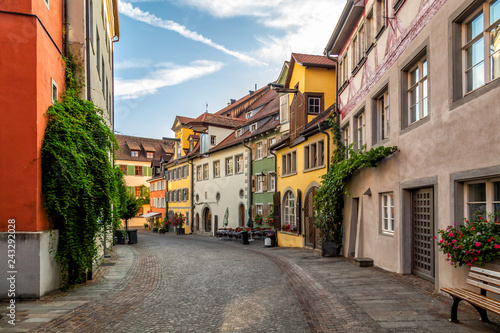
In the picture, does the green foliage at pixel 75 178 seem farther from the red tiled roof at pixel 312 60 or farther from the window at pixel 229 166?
the window at pixel 229 166

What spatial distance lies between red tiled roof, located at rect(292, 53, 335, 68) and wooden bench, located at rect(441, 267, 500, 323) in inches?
602

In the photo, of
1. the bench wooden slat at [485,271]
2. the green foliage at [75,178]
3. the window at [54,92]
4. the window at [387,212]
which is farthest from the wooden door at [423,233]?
the window at [54,92]

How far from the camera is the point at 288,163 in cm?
2150

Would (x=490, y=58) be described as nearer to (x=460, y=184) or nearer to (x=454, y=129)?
(x=454, y=129)

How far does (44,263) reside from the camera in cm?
805

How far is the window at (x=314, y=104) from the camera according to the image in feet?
65.9

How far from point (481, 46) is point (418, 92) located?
98.9 inches

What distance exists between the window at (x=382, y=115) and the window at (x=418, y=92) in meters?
1.60

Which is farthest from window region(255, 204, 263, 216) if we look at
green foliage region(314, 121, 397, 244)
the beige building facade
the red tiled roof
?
the beige building facade

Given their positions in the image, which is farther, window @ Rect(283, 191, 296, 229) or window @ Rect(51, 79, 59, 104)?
window @ Rect(283, 191, 296, 229)

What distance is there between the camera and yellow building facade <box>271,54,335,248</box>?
17.7 m

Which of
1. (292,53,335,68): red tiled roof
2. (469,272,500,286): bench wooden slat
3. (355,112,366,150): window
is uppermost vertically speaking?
(292,53,335,68): red tiled roof

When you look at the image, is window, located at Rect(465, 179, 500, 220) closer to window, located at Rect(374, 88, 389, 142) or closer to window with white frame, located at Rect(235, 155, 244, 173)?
window, located at Rect(374, 88, 389, 142)

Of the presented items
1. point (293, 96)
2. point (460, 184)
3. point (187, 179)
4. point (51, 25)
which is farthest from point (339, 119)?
point (187, 179)
